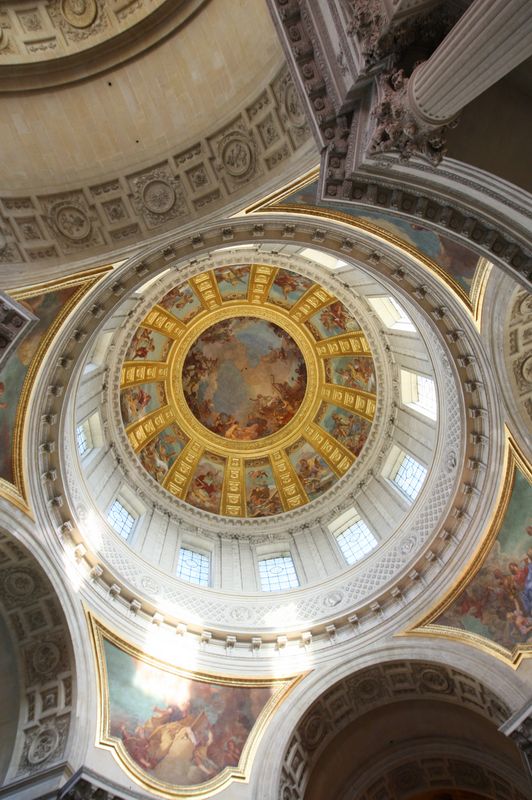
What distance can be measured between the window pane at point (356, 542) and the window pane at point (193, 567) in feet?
15.7

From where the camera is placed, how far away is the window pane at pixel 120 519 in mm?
19734

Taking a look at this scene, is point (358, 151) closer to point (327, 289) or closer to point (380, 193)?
point (380, 193)

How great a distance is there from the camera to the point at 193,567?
21.0 meters

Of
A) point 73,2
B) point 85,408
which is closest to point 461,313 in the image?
point 73,2

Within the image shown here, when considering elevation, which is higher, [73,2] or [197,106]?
[73,2]

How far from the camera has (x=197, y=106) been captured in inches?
450

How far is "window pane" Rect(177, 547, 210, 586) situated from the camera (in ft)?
66.4

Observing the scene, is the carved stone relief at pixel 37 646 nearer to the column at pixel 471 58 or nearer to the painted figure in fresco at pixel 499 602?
the painted figure in fresco at pixel 499 602

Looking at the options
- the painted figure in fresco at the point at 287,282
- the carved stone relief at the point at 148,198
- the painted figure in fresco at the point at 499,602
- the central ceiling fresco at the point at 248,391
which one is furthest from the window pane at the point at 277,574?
the carved stone relief at the point at 148,198

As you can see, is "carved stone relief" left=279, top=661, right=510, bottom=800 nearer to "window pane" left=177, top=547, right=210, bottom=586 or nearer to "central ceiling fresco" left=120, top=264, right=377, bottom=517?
"window pane" left=177, top=547, right=210, bottom=586

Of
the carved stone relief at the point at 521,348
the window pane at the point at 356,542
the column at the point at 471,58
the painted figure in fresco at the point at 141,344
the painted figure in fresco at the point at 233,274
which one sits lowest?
the column at the point at 471,58

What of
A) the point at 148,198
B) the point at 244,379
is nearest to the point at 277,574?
the point at 244,379

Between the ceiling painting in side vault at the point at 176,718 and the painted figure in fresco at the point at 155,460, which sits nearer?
the ceiling painting in side vault at the point at 176,718

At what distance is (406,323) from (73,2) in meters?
13.3
